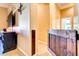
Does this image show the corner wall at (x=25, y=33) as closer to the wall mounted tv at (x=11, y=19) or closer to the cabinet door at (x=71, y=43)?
the wall mounted tv at (x=11, y=19)

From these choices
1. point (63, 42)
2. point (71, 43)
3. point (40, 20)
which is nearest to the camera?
point (71, 43)

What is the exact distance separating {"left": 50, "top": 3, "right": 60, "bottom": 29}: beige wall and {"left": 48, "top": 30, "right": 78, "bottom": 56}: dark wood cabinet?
0.09 metres

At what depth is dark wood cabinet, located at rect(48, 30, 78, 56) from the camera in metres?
1.55

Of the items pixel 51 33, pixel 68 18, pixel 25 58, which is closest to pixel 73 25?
pixel 68 18

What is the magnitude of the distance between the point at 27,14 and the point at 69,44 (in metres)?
0.81

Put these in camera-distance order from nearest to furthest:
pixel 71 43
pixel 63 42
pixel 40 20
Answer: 1. pixel 71 43
2. pixel 63 42
3. pixel 40 20

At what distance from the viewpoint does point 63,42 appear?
5.58 ft

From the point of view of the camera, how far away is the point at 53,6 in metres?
1.78

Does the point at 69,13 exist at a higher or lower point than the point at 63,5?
lower

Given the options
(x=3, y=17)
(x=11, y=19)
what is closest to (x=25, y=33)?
(x=11, y=19)

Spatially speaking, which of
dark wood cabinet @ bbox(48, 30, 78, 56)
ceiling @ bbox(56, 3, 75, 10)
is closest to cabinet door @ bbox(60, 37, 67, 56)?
dark wood cabinet @ bbox(48, 30, 78, 56)

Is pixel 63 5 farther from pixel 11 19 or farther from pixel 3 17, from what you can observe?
pixel 3 17

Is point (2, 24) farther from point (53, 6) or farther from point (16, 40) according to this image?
point (53, 6)

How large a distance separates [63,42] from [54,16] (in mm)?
415
